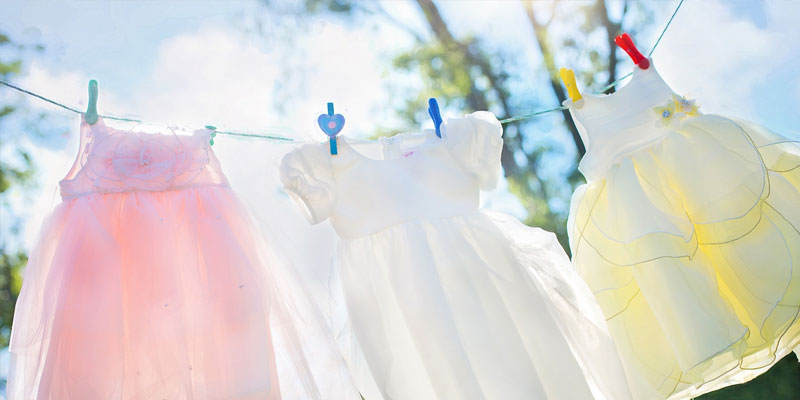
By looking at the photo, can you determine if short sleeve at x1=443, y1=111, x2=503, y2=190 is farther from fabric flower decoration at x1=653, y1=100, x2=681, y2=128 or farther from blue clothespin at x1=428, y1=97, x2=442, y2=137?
fabric flower decoration at x1=653, y1=100, x2=681, y2=128

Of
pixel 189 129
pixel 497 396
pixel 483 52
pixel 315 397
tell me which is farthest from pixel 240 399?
pixel 483 52

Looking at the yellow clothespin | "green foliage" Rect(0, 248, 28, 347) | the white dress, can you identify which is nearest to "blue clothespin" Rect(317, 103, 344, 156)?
the white dress

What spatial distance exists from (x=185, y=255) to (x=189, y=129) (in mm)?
324

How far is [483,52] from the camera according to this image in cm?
333

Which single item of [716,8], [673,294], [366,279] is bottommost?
[673,294]

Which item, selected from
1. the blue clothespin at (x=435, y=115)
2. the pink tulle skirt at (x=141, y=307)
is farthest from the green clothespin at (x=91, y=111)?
the blue clothespin at (x=435, y=115)

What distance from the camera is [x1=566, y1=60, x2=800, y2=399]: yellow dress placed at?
1.27 meters

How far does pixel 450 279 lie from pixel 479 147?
351 mm

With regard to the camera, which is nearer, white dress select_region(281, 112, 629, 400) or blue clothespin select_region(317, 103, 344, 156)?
white dress select_region(281, 112, 629, 400)

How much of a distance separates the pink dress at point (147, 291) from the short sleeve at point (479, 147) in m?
0.50

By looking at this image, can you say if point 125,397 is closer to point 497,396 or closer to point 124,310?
point 124,310

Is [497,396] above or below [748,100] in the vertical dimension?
below

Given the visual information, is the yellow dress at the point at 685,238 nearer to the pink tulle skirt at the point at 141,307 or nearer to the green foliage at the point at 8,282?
the pink tulle skirt at the point at 141,307

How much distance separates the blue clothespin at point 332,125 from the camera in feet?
4.59
